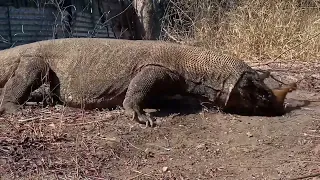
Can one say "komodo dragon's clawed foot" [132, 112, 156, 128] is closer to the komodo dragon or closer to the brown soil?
the brown soil

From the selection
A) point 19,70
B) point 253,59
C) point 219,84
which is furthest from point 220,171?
point 253,59

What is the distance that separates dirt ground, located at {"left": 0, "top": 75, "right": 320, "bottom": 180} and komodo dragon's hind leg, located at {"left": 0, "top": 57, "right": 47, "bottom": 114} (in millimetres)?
189

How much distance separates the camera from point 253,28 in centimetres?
1032

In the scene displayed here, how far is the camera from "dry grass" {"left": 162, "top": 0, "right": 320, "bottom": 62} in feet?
33.1

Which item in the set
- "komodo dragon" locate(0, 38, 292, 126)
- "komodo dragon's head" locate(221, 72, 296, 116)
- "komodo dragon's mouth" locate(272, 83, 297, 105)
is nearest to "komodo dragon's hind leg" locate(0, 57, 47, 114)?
"komodo dragon" locate(0, 38, 292, 126)

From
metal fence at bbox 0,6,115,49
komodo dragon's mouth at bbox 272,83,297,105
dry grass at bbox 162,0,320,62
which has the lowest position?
metal fence at bbox 0,6,115,49

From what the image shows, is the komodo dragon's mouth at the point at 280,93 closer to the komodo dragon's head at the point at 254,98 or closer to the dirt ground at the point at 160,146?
the komodo dragon's head at the point at 254,98

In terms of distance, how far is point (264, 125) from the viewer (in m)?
5.87

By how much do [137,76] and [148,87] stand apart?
0.18 m

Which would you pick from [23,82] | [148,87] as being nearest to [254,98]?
[148,87]

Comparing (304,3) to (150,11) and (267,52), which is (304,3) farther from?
(150,11)

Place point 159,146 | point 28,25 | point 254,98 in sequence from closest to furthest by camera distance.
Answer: point 159,146, point 254,98, point 28,25

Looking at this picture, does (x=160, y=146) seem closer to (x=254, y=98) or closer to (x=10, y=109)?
(x=254, y=98)

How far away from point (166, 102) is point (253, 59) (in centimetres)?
374
